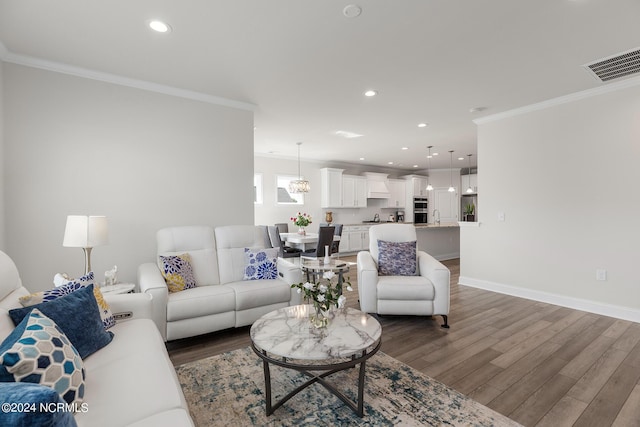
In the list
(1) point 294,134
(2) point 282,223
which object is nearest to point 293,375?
(1) point 294,134

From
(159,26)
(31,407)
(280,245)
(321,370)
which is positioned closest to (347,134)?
(280,245)

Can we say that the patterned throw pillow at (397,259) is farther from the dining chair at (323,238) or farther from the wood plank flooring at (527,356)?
the dining chair at (323,238)

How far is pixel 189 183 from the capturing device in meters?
3.66

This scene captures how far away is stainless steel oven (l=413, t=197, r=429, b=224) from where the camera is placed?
966 cm

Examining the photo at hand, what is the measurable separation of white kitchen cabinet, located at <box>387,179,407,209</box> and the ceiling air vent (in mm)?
6419

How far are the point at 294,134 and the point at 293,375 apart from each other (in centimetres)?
433

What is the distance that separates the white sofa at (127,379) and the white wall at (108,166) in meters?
1.46

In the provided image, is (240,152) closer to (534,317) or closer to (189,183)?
(189,183)

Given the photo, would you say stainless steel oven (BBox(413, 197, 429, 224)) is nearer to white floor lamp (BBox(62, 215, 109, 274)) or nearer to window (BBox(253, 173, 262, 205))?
window (BBox(253, 173, 262, 205))

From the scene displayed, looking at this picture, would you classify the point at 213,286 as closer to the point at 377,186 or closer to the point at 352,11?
the point at 352,11

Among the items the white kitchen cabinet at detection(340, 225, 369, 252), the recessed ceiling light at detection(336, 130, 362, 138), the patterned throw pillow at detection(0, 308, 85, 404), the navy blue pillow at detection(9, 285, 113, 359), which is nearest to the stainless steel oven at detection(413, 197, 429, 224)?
the white kitchen cabinet at detection(340, 225, 369, 252)

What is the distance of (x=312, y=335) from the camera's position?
181 cm

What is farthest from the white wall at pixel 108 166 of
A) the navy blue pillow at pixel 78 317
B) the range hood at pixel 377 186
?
the range hood at pixel 377 186

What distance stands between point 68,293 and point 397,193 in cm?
901
